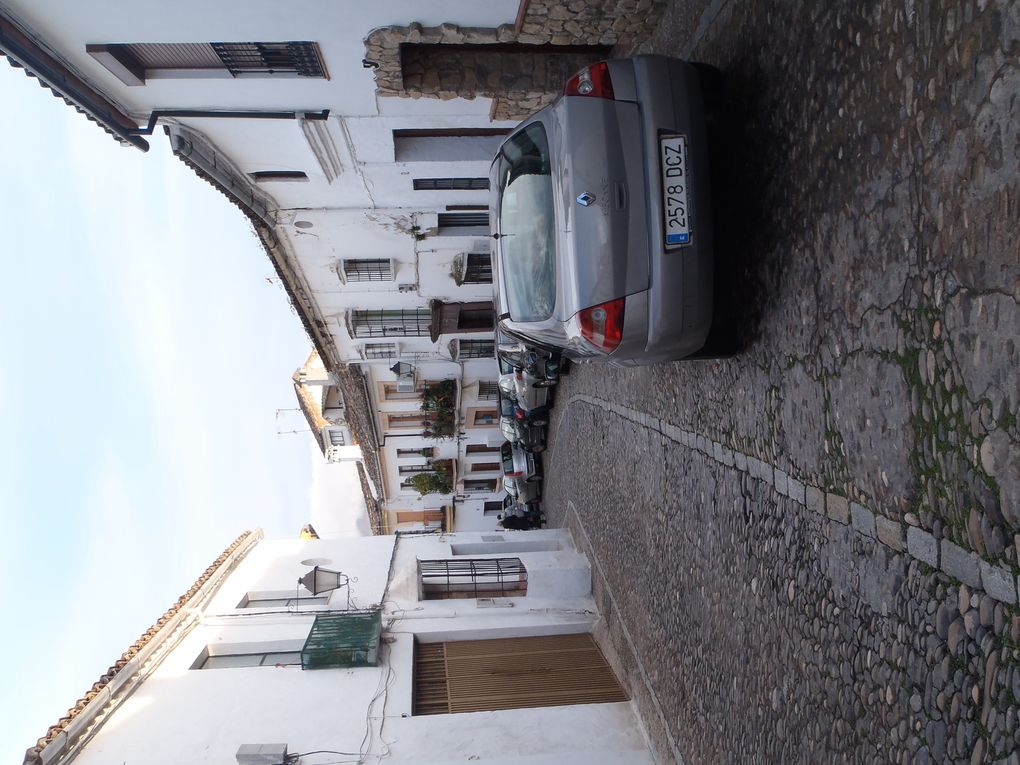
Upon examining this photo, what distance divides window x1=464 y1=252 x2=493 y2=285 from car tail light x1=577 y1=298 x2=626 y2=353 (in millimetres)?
10952

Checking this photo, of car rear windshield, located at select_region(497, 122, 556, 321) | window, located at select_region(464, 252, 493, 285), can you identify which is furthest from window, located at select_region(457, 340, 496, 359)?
car rear windshield, located at select_region(497, 122, 556, 321)

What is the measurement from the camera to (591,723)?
8414 mm

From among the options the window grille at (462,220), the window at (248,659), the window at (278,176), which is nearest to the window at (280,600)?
the window at (248,659)

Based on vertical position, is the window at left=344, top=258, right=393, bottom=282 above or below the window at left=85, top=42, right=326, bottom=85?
below

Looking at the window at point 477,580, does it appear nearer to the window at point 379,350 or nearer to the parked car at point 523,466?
the parked car at point 523,466

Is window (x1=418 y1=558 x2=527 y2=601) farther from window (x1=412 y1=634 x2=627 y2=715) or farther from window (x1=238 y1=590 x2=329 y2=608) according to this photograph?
window (x1=238 y1=590 x2=329 y2=608)

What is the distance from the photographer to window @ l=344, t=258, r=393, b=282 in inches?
625

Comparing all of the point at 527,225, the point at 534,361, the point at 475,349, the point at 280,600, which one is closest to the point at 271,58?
the point at 527,225

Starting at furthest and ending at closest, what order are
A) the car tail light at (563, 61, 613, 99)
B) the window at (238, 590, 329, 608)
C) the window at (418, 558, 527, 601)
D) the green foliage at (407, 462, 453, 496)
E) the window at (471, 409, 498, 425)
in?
the green foliage at (407, 462, 453, 496) → the window at (471, 409, 498, 425) → the window at (418, 558, 527, 601) → the window at (238, 590, 329, 608) → the car tail light at (563, 61, 613, 99)

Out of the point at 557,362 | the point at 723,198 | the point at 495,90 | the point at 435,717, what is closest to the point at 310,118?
the point at 495,90

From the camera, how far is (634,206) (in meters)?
5.12

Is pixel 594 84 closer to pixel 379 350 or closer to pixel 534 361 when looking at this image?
pixel 534 361

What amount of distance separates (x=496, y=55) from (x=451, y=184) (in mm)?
4698

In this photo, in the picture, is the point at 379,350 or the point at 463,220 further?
the point at 379,350
